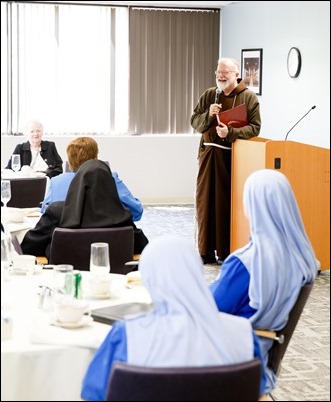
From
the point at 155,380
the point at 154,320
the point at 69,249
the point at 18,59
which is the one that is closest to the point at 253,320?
the point at 154,320

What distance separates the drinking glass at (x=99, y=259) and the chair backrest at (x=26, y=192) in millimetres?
3695

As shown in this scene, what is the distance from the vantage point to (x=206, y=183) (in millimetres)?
7531

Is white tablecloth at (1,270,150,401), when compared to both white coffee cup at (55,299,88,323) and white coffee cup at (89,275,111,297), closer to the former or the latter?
white coffee cup at (55,299,88,323)

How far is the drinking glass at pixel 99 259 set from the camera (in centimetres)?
367

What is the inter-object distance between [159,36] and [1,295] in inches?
373

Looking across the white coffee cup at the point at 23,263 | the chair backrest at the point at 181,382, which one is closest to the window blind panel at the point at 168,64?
the white coffee cup at the point at 23,263

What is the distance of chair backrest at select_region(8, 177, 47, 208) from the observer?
728cm

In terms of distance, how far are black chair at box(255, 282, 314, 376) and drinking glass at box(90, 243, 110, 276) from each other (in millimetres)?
793

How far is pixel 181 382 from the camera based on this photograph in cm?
227

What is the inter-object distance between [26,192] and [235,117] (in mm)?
1939

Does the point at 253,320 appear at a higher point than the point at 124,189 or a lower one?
lower

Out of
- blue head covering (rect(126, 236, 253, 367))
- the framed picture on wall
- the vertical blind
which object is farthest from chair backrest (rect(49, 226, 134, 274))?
the vertical blind

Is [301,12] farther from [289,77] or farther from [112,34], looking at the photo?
[112,34]

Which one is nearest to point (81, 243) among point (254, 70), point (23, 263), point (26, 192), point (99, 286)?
point (23, 263)
